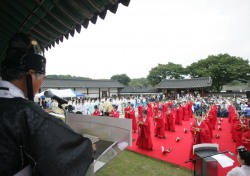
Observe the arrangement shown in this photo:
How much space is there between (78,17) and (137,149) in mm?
7030

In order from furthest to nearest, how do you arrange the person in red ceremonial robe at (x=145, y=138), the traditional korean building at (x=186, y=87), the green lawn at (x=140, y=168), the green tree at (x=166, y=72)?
the green tree at (x=166, y=72) < the traditional korean building at (x=186, y=87) < the person in red ceremonial robe at (x=145, y=138) < the green lawn at (x=140, y=168)

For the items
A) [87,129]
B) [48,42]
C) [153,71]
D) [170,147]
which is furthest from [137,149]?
[153,71]

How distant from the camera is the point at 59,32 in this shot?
4.02m

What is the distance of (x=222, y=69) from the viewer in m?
39.3

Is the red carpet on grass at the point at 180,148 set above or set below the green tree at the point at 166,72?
below

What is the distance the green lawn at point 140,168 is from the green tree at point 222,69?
35.9 m

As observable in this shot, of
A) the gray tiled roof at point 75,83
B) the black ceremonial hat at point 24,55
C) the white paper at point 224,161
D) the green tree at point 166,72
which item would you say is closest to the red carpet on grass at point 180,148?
the white paper at point 224,161

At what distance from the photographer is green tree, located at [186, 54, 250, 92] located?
37.0 metres

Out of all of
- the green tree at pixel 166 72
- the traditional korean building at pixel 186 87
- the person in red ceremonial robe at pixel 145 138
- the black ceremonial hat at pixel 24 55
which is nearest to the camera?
the black ceremonial hat at pixel 24 55

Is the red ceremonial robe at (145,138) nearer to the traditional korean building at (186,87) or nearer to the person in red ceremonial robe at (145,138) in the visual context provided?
the person in red ceremonial robe at (145,138)

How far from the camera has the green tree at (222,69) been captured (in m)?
37.0

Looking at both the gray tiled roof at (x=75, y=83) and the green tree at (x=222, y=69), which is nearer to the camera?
the gray tiled roof at (x=75, y=83)

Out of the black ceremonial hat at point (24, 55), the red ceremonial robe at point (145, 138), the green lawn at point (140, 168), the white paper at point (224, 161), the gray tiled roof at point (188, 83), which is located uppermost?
the gray tiled roof at point (188, 83)

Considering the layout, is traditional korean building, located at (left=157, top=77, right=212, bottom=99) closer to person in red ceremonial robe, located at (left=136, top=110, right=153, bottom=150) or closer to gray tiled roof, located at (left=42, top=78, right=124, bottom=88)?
gray tiled roof, located at (left=42, top=78, right=124, bottom=88)
